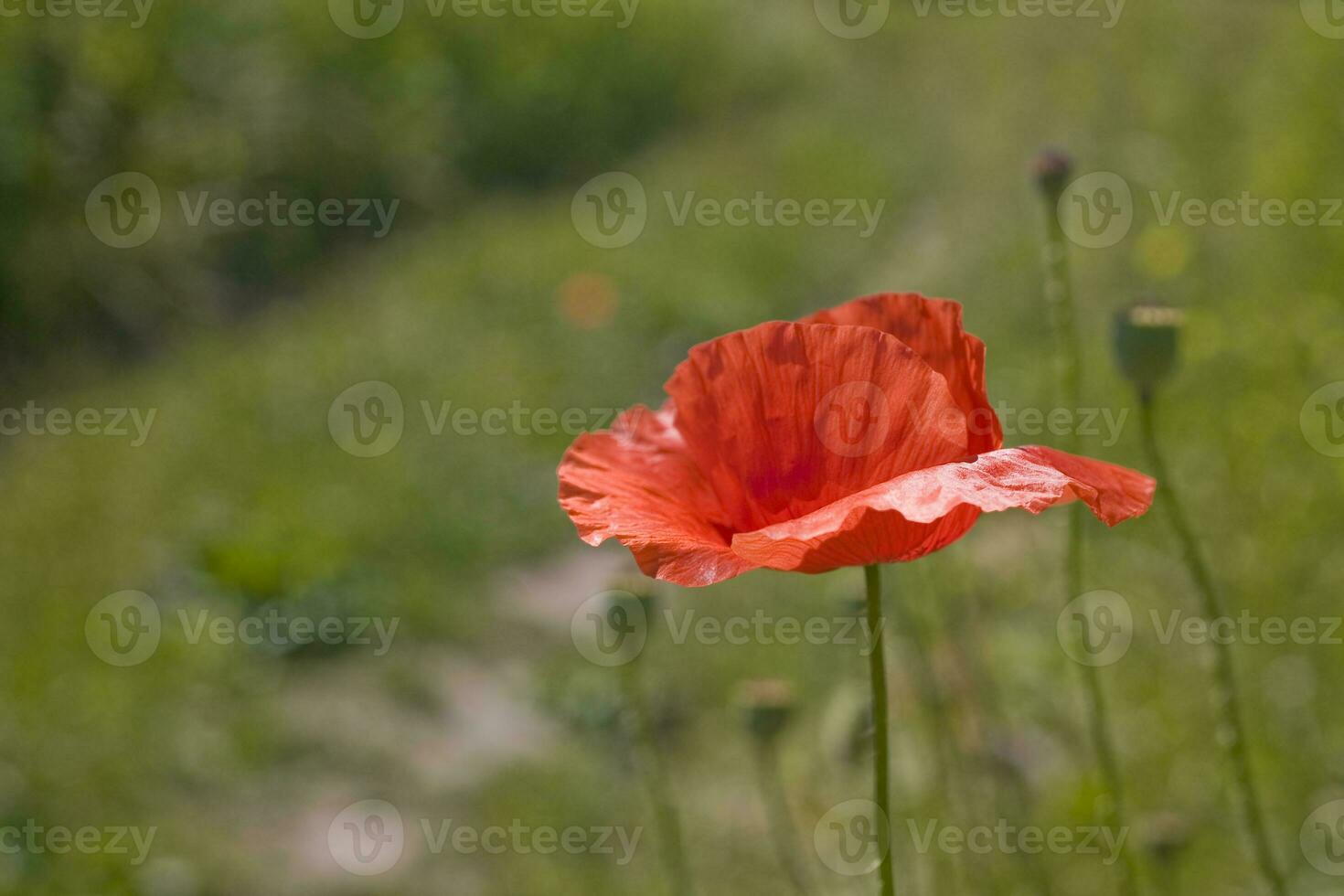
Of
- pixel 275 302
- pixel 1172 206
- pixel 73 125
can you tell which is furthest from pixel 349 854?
pixel 73 125

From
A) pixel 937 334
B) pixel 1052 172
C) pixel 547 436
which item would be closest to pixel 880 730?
pixel 937 334

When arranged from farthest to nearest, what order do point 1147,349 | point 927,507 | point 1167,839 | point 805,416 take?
point 1167,839
point 1147,349
point 805,416
point 927,507

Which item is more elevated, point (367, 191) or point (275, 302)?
point (367, 191)

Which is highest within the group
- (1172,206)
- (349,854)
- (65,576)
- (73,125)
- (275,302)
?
(73,125)

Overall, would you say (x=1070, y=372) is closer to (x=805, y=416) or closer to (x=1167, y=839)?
(x=805, y=416)

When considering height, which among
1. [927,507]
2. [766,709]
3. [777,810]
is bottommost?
[777,810]

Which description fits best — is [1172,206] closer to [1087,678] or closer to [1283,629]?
[1283,629]

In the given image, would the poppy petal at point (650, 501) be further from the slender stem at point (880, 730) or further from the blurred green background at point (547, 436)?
the blurred green background at point (547, 436)
